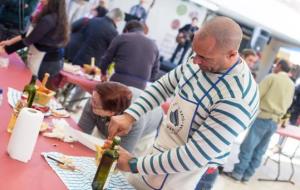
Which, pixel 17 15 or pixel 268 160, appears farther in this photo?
pixel 268 160

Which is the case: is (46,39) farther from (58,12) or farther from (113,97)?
(113,97)

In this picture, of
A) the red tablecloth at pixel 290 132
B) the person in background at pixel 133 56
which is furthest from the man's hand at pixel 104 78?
the red tablecloth at pixel 290 132

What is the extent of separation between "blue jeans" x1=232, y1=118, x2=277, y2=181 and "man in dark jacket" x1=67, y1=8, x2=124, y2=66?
6.62 ft

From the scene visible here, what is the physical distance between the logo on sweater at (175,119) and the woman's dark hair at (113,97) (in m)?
0.69

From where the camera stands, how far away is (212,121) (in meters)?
1.36

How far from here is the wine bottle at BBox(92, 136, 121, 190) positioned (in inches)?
57.2

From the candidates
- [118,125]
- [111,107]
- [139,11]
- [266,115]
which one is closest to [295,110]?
[139,11]

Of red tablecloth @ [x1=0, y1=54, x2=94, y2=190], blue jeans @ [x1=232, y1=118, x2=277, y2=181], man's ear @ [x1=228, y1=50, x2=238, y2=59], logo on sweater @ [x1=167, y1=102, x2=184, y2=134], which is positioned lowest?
blue jeans @ [x1=232, y1=118, x2=277, y2=181]

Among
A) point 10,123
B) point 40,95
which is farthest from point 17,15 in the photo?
point 10,123

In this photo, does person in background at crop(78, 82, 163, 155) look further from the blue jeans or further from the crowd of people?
the blue jeans

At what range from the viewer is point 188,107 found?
150cm

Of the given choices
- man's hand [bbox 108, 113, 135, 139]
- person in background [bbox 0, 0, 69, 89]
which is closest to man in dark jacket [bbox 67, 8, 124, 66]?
person in background [bbox 0, 0, 69, 89]

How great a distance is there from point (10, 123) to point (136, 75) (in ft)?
7.14

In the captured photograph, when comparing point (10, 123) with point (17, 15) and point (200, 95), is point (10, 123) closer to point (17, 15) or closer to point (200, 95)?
point (200, 95)
